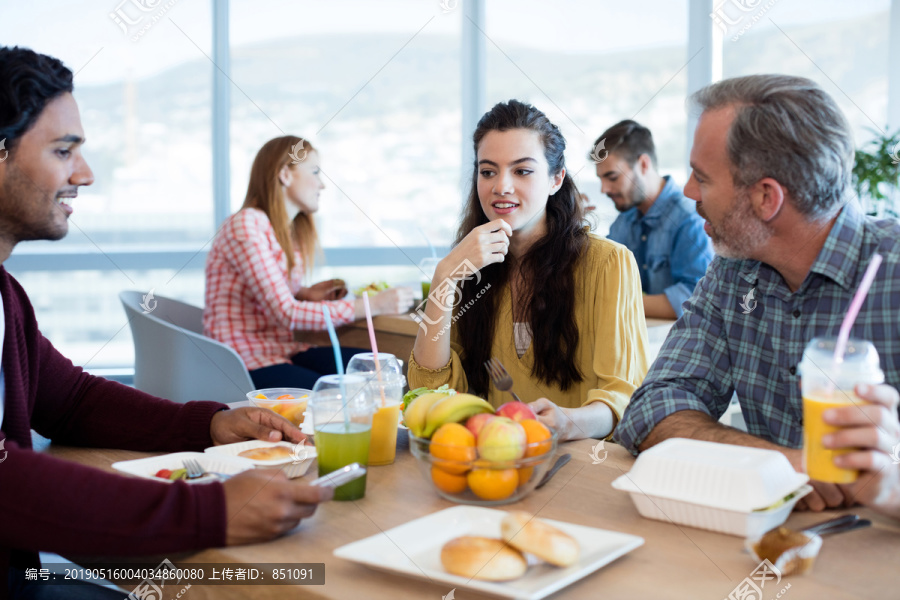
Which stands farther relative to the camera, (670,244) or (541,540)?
(670,244)

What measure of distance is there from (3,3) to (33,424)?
4787mm

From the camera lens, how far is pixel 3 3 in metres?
5.30

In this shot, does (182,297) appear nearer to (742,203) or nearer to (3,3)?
(3,3)

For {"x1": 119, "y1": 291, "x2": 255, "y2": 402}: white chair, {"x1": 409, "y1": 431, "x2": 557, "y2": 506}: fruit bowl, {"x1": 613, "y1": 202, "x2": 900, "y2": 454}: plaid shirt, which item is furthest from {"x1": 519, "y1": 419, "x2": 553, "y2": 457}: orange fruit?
{"x1": 119, "y1": 291, "x2": 255, "y2": 402}: white chair

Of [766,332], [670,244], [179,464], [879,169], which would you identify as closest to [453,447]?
[179,464]

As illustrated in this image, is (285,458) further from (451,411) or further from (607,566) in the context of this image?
(607,566)

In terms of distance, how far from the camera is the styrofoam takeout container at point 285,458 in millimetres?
1334

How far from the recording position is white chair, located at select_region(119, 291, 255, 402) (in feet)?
9.06

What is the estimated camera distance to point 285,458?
1.38 metres

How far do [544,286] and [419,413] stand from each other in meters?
1.01

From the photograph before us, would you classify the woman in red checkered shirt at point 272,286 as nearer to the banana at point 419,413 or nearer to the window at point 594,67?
the banana at point 419,413

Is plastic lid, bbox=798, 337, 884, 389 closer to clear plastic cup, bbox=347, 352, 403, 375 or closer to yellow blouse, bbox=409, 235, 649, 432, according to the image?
clear plastic cup, bbox=347, 352, 403, 375

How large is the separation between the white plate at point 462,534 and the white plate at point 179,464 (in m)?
0.37

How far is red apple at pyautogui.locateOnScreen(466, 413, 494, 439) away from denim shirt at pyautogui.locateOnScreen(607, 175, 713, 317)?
2.45 metres
